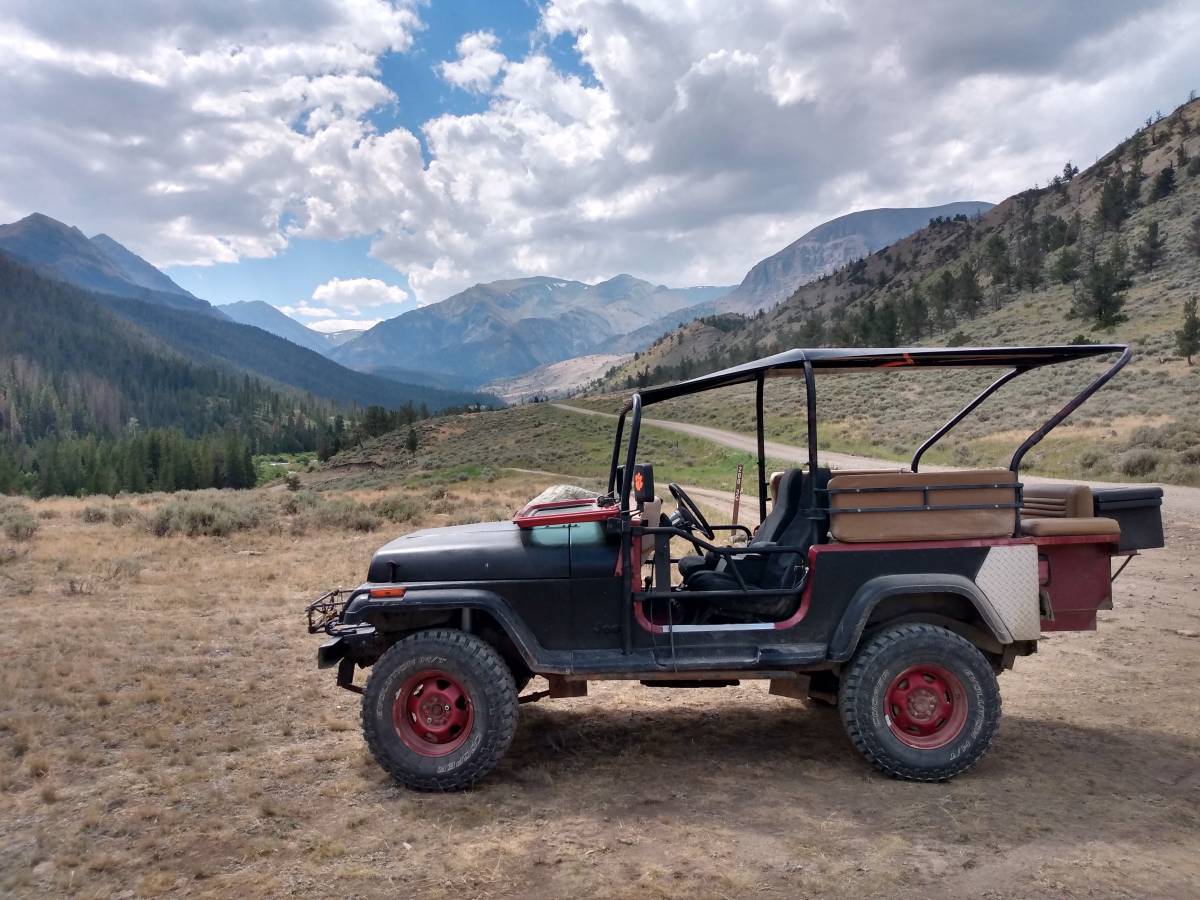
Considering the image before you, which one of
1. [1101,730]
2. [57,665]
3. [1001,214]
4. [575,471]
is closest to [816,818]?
[1101,730]

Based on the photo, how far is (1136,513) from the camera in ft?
15.6

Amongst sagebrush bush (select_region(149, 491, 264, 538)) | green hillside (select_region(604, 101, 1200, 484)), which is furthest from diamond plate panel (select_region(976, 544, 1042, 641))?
sagebrush bush (select_region(149, 491, 264, 538))

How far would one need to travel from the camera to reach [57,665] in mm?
6914

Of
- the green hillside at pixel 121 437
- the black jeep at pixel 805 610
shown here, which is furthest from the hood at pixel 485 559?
the green hillside at pixel 121 437

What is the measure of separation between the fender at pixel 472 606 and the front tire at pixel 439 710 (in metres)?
0.19

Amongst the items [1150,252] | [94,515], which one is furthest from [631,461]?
[1150,252]

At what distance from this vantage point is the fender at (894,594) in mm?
4402

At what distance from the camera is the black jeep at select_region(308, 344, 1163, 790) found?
4422 mm

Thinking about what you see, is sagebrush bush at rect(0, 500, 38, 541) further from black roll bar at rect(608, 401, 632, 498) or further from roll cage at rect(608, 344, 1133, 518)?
roll cage at rect(608, 344, 1133, 518)

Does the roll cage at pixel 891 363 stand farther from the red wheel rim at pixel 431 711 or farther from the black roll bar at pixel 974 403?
the red wheel rim at pixel 431 711

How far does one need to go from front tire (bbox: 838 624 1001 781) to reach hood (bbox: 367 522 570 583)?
1859 mm

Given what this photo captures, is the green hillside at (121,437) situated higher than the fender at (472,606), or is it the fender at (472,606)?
the green hillside at (121,437)

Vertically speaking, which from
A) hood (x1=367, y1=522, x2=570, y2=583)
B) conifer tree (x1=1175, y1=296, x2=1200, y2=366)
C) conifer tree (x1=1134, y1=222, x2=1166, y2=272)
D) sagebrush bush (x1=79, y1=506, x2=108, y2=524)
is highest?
conifer tree (x1=1134, y1=222, x2=1166, y2=272)

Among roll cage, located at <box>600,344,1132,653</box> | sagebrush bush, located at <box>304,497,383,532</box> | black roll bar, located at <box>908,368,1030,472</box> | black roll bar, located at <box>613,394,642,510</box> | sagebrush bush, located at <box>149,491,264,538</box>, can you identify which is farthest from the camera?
sagebrush bush, located at <box>304,497,383,532</box>
